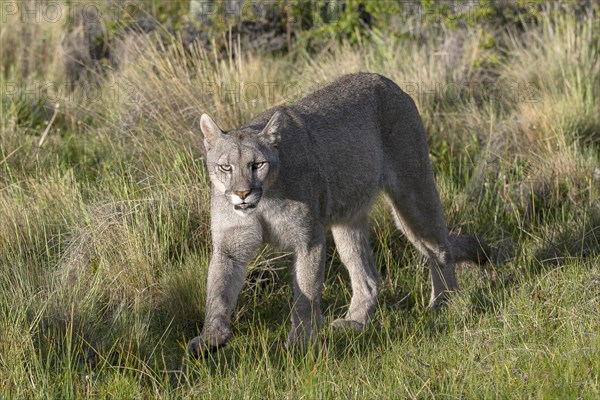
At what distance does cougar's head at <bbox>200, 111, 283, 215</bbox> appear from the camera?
533cm

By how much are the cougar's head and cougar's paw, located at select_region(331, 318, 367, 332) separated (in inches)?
38.9

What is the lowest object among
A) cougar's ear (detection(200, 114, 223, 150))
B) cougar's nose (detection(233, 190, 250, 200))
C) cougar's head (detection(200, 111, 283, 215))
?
cougar's nose (detection(233, 190, 250, 200))

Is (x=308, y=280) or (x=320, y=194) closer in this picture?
(x=308, y=280)

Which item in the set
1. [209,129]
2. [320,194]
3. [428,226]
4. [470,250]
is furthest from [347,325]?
[209,129]

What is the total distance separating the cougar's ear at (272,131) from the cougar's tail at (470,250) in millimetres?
1695

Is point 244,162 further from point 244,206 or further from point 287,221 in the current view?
point 287,221

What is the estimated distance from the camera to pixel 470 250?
667cm

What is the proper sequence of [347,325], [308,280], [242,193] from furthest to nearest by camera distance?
1. [347,325]
2. [308,280]
3. [242,193]

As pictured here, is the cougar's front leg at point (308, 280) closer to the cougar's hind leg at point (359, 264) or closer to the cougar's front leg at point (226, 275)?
the cougar's front leg at point (226, 275)

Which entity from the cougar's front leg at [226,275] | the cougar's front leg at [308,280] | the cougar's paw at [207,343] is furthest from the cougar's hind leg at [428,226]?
the cougar's paw at [207,343]

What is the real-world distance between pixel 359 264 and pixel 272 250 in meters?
0.57

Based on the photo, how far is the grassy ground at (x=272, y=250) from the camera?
4.79 metres

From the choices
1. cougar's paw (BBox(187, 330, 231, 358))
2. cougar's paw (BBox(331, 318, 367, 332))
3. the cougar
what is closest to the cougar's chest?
the cougar

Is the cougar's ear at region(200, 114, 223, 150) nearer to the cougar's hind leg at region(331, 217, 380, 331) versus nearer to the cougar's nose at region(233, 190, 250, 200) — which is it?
the cougar's nose at region(233, 190, 250, 200)
